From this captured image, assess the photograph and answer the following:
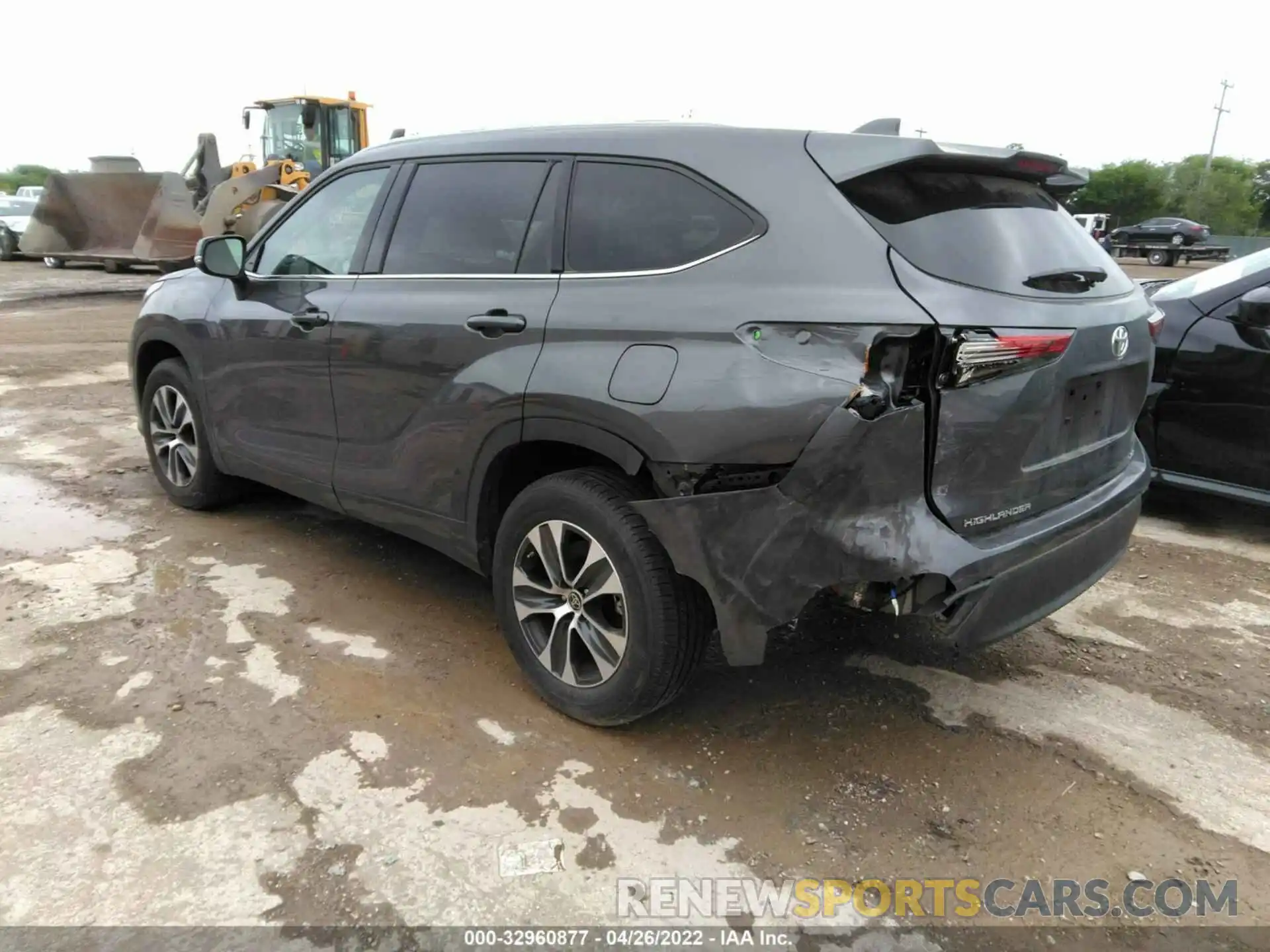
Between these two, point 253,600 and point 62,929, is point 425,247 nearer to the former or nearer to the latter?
point 253,600

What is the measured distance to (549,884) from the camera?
2.33 metres

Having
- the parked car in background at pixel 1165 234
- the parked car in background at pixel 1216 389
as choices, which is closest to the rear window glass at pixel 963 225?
the parked car in background at pixel 1216 389

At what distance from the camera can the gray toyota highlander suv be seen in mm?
2377

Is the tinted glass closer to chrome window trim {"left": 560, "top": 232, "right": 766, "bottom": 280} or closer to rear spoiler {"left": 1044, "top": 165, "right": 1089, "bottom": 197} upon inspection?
chrome window trim {"left": 560, "top": 232, "right": 766, "bottom": 280}

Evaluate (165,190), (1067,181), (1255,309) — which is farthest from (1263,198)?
(1067,181)

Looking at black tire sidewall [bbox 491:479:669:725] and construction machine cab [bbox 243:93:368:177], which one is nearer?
black tire sidewall [bbox 491:479:669:725]

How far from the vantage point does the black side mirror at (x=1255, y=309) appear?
14.8 feet

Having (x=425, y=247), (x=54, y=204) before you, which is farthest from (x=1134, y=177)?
(x=425, y=247)

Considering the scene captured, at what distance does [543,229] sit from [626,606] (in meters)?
1.32

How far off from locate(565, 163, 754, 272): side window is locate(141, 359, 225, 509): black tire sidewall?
105 inches

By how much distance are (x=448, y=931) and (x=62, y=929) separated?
916 mm

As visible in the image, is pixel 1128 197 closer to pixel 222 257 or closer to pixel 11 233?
pixel 11 233

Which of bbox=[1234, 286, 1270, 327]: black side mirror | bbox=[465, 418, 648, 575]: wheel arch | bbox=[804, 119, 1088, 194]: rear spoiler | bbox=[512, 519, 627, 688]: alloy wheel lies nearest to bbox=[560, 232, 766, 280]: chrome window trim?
bbox=[804, 119, 1088, 194]: rear spoiler

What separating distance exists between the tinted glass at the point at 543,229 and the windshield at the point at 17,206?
86.2 feet
